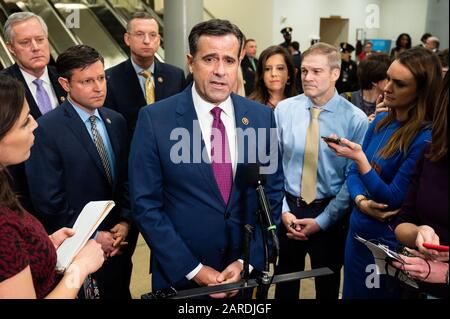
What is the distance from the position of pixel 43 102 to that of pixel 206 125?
146 centimetres

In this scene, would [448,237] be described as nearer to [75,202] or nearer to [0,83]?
[0,83]

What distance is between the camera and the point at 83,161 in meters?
2.23

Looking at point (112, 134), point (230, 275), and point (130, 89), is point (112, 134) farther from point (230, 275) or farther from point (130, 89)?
point (230, 275)

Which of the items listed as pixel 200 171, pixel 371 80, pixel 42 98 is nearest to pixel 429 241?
pixel 200 171

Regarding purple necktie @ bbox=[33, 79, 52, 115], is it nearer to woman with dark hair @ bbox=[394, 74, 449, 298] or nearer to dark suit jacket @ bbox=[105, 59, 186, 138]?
dark suit jacket @ bbox=[105, 59, 186, 138]

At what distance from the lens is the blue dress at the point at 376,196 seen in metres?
1.95

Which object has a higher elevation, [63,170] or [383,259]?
[63,170]

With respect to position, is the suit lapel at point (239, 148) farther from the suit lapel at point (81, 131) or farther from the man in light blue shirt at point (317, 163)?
the suit lapel at point (81, 131)

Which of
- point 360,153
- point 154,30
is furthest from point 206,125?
point 154,30

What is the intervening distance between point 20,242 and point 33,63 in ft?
6.28

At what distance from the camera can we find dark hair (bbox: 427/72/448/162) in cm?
137

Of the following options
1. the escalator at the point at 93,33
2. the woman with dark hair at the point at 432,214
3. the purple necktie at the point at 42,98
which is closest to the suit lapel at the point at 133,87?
the purple necktie at the point at 42,98

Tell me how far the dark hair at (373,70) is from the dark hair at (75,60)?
6.86 feet

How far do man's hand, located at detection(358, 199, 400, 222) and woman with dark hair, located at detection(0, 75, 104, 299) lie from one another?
4.29 ft
